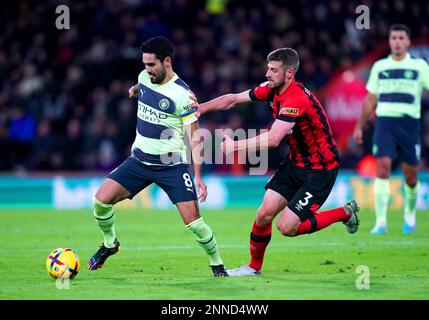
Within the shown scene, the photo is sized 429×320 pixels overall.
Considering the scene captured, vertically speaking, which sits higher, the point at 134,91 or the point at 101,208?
the point at 134,91

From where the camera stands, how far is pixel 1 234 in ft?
43.8

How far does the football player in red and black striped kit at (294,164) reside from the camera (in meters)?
8.77

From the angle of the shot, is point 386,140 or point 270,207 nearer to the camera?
point 270,207

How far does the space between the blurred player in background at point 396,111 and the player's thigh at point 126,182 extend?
453cm

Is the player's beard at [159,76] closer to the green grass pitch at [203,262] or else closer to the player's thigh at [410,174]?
the green grass pitch at [203,262]

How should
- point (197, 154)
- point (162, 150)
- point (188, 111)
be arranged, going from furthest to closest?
point (162, 150) < point (188, 111) < point (197, 154)

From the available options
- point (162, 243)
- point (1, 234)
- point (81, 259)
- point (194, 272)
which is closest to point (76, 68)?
point (1, 234)

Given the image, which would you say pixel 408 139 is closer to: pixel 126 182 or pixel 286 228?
pixel 286 228

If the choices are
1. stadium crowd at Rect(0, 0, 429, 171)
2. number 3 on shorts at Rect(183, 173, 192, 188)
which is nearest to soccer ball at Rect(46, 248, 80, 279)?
number 3 on shorts at Rect(183, 173, 192, 188)

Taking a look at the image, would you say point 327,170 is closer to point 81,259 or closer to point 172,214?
point 81,259

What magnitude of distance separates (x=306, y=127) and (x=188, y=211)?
4.73ft

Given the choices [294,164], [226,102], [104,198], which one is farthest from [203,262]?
[226,102]

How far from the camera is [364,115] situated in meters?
12.6

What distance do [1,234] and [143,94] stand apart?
5195 millimetres
